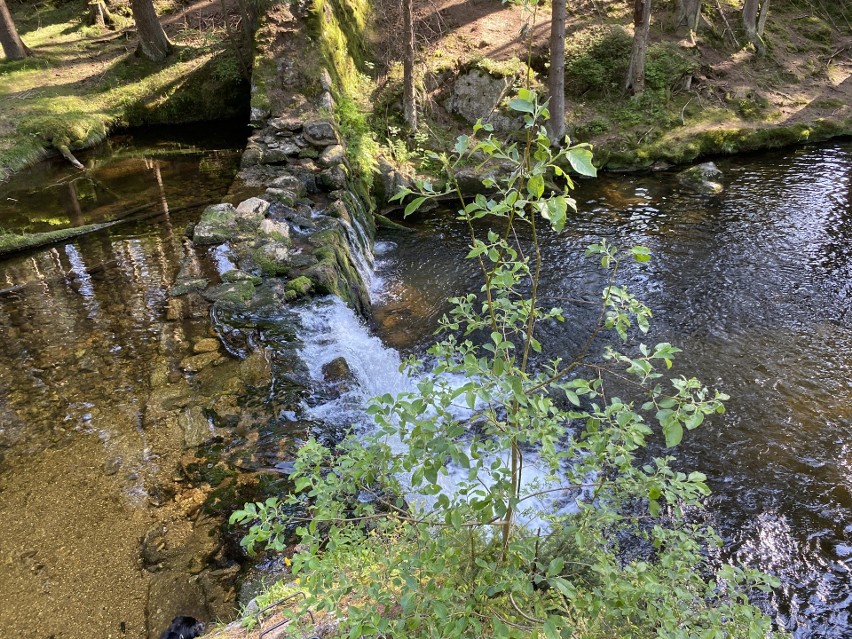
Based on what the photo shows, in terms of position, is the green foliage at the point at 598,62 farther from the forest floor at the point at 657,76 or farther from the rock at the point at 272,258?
the rock at the point at 272,258

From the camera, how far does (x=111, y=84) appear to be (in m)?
15.3

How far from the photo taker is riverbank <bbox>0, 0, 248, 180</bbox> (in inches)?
516

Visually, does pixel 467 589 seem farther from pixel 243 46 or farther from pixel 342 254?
pixel 243 46

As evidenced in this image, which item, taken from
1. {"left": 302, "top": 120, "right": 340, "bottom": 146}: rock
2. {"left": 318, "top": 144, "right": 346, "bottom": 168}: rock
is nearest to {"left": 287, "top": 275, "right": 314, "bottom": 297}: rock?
{"left": 318, "top": 144, "right": 346, "bottom": 168}: rock

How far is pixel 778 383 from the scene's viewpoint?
6.11 meters

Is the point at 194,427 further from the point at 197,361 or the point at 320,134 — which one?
the point at 320,134

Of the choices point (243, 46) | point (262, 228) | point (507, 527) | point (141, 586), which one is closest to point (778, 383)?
point (507, 527)

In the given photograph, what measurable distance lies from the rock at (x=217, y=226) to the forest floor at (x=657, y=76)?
5.71 m

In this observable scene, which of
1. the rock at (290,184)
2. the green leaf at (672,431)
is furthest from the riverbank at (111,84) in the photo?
the green leaf at (672,431)

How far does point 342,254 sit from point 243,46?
410 inches

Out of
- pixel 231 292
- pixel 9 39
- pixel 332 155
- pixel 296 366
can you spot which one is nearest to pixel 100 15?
pixel 9 39

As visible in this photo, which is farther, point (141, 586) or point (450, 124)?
point (450, 124)

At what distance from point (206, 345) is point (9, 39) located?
16571 millimetres

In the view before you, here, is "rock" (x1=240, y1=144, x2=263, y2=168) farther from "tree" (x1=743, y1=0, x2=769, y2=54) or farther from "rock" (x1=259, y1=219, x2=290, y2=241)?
"tree" (x1=743, y1=0, x2=769, y2=54)
